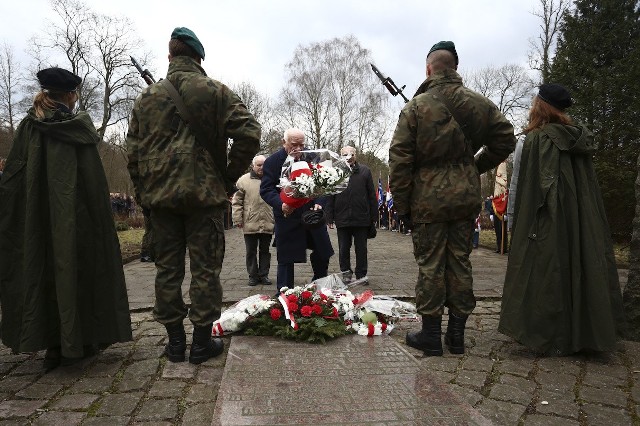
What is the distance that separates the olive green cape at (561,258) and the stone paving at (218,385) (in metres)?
0.22

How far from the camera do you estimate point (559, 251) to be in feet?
12.5

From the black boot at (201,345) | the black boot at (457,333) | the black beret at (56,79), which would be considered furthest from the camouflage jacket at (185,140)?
the black boot at (457,333)

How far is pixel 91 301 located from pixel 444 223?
270cm

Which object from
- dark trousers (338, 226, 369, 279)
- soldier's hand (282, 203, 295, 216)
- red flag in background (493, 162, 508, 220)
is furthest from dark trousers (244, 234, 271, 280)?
red flag in background (493, 162, 508, 220)

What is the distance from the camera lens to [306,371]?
3332 millimetres

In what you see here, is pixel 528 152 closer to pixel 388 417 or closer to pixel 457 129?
pixel 457 129

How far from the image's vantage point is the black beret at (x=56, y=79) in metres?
3.55

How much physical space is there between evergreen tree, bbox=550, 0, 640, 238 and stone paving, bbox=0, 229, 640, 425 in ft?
27.8

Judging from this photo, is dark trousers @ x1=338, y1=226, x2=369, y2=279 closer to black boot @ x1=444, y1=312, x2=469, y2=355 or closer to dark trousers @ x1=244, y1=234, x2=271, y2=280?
dark trousers @ x1=244, y1=234, x2=271, y2=280

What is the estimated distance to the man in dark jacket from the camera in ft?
22.9

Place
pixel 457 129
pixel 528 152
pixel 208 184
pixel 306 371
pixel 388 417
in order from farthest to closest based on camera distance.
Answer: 1. pixel 528 152
2. pixel 457 129
3. pixel 208 184
4. pixel 306 371
5. pixel 388 417

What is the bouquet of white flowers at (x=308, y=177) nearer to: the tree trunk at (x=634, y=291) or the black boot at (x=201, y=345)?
the black boot at (x=201, y=345)

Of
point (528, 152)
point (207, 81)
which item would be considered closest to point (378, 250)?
point (528, 152)

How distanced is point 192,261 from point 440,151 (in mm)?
2037
